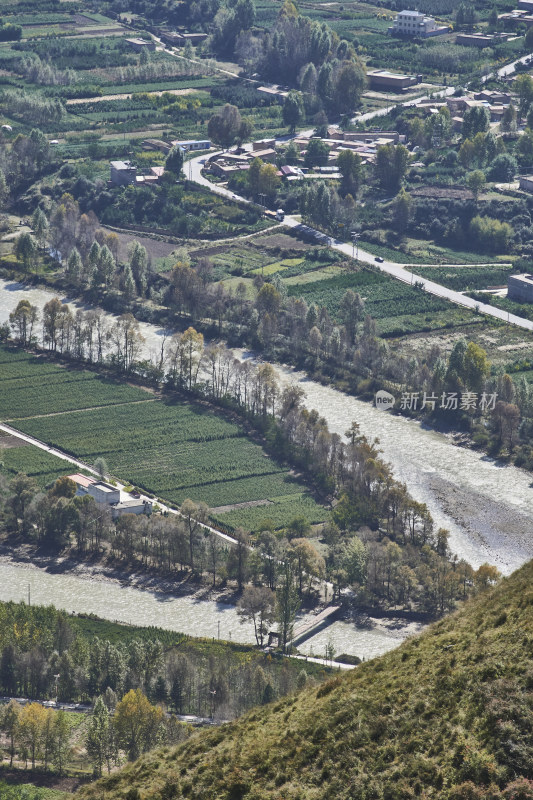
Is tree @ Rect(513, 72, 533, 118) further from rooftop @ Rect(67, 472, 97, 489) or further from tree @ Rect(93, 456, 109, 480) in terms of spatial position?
rooftop @ Rect(67, 472, 97, 489)

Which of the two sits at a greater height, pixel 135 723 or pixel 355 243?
pixel 355 243

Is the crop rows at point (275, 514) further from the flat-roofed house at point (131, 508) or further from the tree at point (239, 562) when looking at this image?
the flat-roofed house at point (131, 508)

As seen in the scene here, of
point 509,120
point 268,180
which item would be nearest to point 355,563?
point 268,180

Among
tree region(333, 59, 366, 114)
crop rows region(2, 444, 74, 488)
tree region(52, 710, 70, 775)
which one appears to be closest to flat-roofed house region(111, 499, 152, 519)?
crop rows region(2, 444, 74, 488)

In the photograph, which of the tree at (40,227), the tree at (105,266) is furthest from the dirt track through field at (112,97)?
the tree at (105,266)

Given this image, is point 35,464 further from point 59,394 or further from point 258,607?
point 258,607
